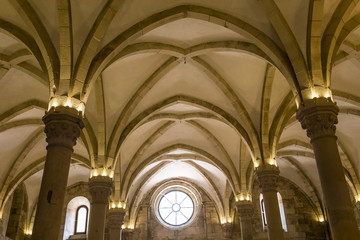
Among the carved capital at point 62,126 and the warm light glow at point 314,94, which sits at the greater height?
the warm light glow at point 314,94

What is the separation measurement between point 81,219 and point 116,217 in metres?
6.02

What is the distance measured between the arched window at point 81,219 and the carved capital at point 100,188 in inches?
365

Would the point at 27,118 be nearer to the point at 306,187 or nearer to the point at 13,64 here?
the point at 13,64

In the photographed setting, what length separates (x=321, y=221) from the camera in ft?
62.1

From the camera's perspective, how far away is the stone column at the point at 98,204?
33.8 ft

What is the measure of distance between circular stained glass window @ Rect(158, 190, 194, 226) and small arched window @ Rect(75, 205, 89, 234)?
421 centimetres

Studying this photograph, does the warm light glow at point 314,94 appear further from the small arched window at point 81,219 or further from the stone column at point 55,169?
the small arched window at point 81,219

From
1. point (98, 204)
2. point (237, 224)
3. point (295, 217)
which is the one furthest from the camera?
point (237, 224)

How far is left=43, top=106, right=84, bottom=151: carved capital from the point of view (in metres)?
7.04

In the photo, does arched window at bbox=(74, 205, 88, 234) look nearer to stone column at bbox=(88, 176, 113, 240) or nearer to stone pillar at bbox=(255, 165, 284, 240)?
stone column at bbox=(88, 176, 113, 240)

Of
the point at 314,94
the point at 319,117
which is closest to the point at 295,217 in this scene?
the point at 314,94

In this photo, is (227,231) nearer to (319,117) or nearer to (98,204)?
(98,204)

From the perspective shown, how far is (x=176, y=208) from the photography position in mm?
20828

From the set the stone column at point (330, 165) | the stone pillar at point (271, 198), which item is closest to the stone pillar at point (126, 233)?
the stone pillar at point (271, 198)
